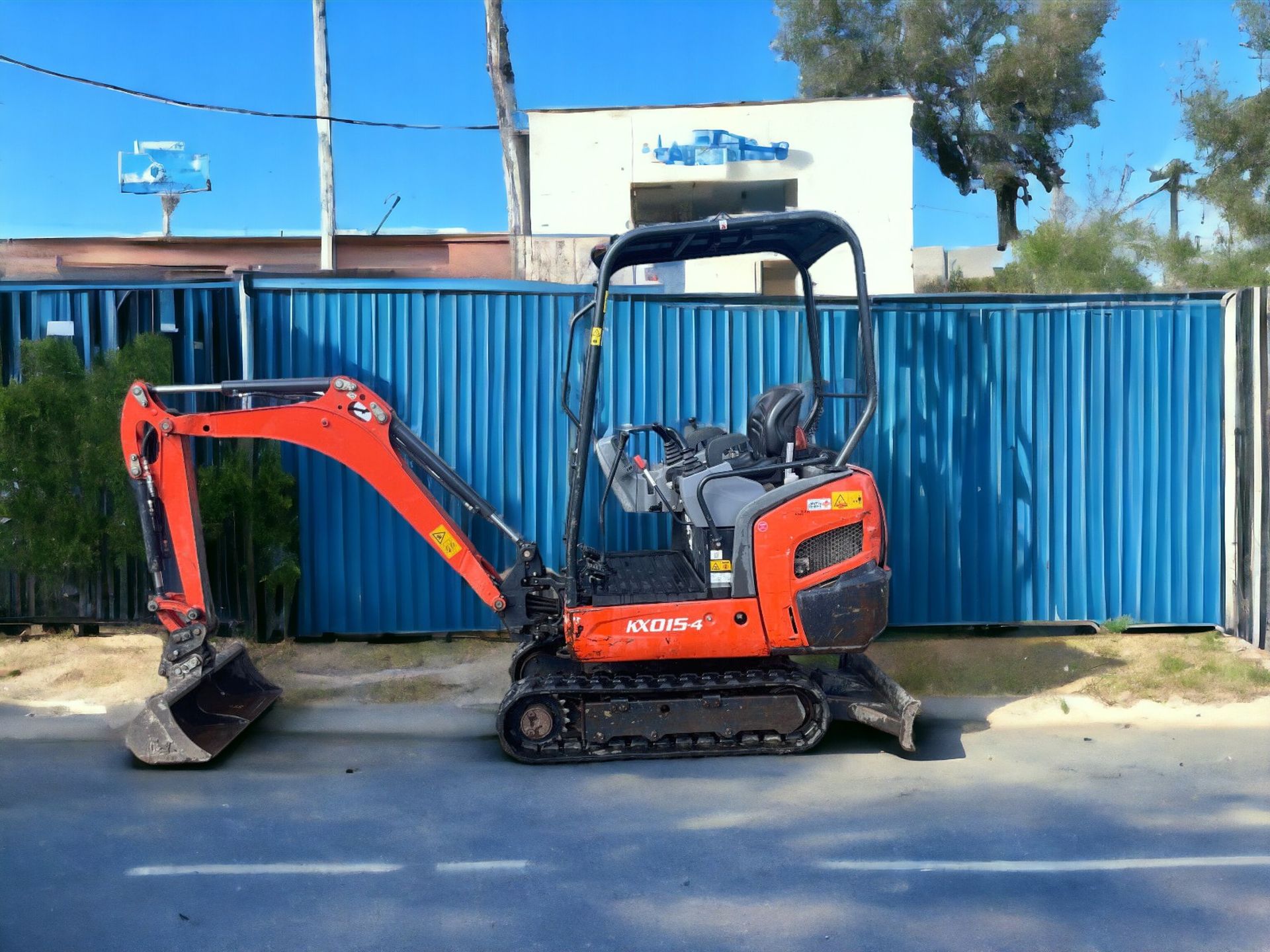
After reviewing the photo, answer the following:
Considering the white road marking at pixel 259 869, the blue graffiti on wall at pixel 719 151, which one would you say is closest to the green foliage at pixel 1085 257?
the blue graffiti on wall at pixel 719 151

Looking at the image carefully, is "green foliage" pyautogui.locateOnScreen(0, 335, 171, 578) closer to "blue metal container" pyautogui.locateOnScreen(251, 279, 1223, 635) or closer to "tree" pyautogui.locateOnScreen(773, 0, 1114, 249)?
"blue metal container" pyautogui.locateOnScreen(251, 279, 1223, 635)

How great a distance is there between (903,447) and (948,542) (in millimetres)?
819

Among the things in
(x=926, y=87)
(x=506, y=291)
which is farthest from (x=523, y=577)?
(x=926, y=87)

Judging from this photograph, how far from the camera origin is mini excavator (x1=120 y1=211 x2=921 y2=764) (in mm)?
6078

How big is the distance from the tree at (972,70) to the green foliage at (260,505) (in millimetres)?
27366

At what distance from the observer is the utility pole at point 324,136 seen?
1672 centimetres

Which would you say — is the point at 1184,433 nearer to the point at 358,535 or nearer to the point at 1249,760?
the point at 1249,760

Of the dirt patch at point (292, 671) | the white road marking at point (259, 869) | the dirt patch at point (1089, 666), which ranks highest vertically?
the dirt patch at point (292, 671)

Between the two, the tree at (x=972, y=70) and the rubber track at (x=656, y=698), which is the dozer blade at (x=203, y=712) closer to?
the rubber track at (x=656, y=698)

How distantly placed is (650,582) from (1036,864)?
105 inches

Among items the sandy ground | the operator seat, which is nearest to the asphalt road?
the sandy ground

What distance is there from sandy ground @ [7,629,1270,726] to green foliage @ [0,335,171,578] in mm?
819

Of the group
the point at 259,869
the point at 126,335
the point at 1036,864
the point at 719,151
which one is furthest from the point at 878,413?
the point at 719,151

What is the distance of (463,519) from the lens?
8.43m
